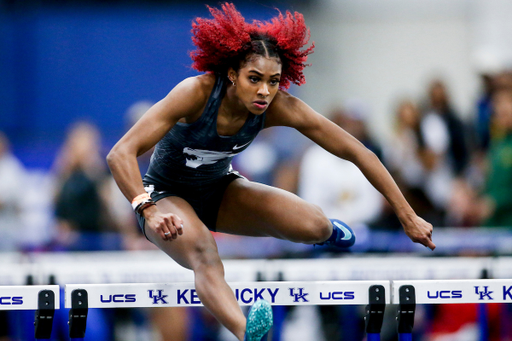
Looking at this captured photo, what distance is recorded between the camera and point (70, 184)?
7.34 metres

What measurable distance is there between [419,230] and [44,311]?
2.11m

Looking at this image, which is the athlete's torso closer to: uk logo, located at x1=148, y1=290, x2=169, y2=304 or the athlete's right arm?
the athlete's right arm

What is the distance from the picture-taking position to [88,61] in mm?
11852

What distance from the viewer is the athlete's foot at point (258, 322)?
324 centimetres

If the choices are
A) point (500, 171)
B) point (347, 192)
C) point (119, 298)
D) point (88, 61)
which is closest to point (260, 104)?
point (119, 298)

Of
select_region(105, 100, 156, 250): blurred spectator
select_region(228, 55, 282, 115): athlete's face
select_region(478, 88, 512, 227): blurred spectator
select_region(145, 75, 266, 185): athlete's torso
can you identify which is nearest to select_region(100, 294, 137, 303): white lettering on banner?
select_region(145, 75, 266, 185): athlete's torso

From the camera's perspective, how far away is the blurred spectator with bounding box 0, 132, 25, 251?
7.69 meters

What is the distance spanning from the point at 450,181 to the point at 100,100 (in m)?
6.65

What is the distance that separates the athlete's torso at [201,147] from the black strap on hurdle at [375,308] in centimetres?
111

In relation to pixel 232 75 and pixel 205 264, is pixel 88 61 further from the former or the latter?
pixel 205 264

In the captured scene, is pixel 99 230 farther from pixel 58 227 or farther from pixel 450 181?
pixel 450 181

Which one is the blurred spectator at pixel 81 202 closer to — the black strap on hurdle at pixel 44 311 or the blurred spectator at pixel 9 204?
the blurred spectator at pixel 9 204

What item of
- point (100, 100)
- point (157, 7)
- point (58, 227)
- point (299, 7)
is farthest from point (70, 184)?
point (299, 7)

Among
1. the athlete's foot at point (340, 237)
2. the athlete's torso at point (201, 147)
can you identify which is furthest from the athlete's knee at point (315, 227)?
the athlete's torso at point (201, 147)
